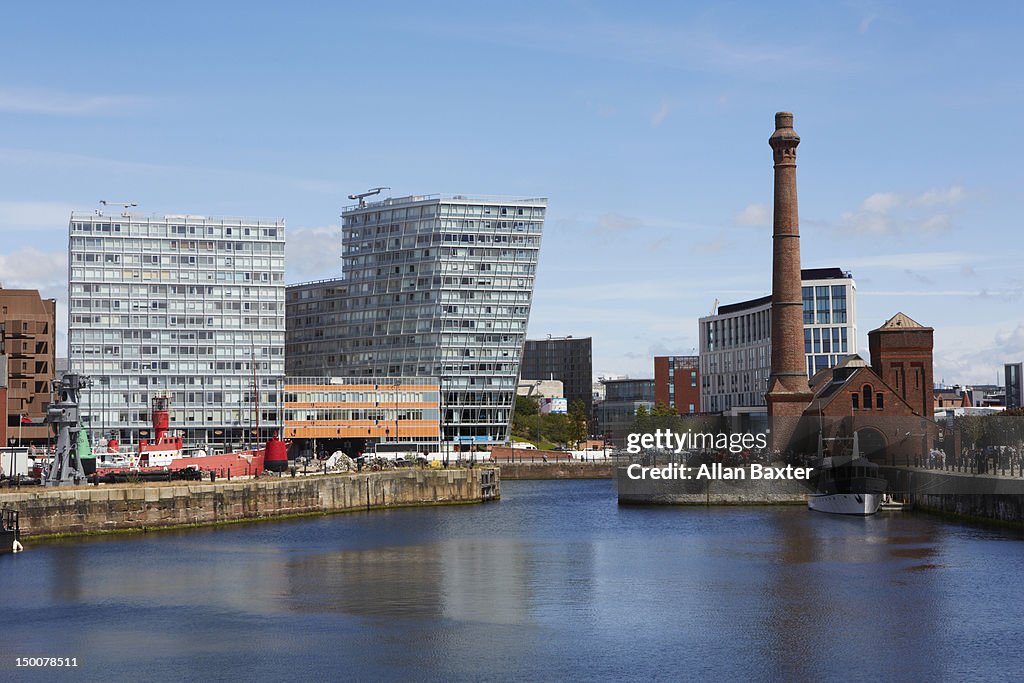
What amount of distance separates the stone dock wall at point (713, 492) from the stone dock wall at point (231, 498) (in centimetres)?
1742

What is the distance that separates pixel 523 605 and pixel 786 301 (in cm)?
7334

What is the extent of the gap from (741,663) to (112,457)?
301ft

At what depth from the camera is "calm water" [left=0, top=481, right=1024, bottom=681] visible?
49188 millimetres

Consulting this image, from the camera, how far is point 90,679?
46.5 m

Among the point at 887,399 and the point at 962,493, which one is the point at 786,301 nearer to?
the point at 887,399

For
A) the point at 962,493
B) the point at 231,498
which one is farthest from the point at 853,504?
the point at 231,498

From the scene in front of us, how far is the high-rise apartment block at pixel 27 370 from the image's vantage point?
Answer: 576 ft

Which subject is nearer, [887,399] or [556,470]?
[887,399]

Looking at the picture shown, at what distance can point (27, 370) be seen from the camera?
178 m

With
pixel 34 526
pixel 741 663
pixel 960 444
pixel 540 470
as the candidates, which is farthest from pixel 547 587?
pixel 540 470

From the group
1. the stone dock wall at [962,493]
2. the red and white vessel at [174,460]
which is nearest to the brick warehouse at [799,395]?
the stone dock wall at [962,493]

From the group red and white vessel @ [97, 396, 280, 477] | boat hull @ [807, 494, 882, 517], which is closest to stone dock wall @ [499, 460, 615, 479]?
red and white vessel @ [97, 396, 280, 477]

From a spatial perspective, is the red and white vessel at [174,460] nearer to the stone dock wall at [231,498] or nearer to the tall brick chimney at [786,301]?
the stone dock wall at [231,498]

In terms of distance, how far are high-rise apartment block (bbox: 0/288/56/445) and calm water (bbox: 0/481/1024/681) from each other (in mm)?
92644
